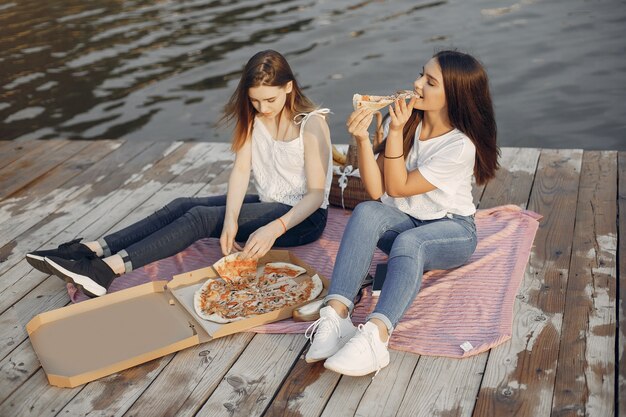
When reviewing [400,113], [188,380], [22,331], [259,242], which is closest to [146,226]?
[259,242]

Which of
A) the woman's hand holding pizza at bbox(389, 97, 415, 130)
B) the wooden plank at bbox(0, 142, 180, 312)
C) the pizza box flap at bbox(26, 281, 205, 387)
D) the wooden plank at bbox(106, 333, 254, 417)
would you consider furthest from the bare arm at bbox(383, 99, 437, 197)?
the wooden plank at bbox(0, 142, 180, 312)

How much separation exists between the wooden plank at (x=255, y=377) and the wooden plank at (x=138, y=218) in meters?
0.32

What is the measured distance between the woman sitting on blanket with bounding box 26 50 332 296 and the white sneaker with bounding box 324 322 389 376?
35.3 inches

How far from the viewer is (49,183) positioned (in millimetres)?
5734

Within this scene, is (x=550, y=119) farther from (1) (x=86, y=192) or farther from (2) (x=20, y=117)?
(2) (x=20, y=117)

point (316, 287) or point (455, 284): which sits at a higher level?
point (316, 287)

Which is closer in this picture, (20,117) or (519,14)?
(20,117)

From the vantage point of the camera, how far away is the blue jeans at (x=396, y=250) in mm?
3406

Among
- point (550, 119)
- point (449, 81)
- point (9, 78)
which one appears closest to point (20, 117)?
point (9, 78)

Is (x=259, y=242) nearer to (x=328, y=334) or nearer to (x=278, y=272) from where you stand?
(x=278, y=272)

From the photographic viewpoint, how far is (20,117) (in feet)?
31.1

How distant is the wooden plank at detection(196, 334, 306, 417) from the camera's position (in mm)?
3174

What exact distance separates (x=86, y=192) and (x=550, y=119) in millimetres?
4877

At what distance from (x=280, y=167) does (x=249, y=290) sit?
75 centimetres
